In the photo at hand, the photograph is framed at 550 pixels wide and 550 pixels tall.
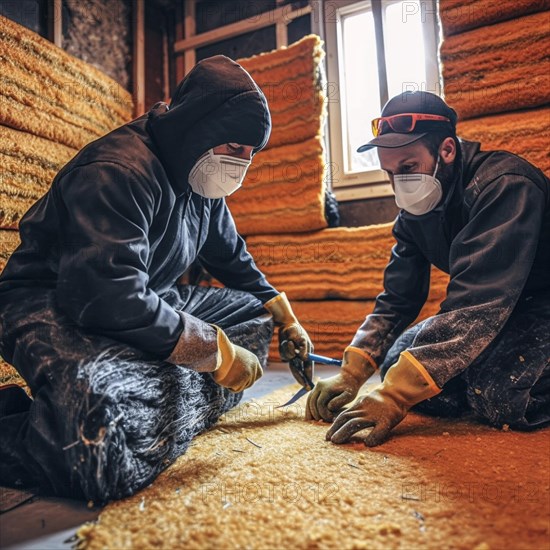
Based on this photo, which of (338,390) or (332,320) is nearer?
(338,390)

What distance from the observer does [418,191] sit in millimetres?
1465

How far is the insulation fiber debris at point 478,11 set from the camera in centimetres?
210

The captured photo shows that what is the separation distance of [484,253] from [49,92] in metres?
2.27

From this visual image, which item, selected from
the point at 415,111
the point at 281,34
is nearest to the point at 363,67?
the point at 281,34

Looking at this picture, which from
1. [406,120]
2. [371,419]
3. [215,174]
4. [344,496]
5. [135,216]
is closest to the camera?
[344,496]

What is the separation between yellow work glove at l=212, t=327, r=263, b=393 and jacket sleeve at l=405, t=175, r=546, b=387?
0.45 m

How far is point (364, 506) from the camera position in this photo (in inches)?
33.3

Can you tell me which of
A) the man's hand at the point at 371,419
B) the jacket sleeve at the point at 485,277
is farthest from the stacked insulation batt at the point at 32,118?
the jacket sleeve at the point at 485,277

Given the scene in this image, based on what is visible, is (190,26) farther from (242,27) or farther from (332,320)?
(332,320)

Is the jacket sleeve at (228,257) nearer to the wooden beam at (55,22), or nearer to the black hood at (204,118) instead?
the black hood at (204,118)

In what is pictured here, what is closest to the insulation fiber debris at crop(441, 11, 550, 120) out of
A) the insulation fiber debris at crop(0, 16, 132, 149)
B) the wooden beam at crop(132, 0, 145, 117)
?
the insulation fiber debris at crop(0, 16, 132, 149)

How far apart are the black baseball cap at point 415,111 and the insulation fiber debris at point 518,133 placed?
2.73 ft

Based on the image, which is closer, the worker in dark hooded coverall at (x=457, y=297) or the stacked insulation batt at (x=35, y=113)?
the worker in dark hooded coverall at (x=457, y=297)

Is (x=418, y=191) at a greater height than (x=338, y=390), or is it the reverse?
(x=418, y=191)
